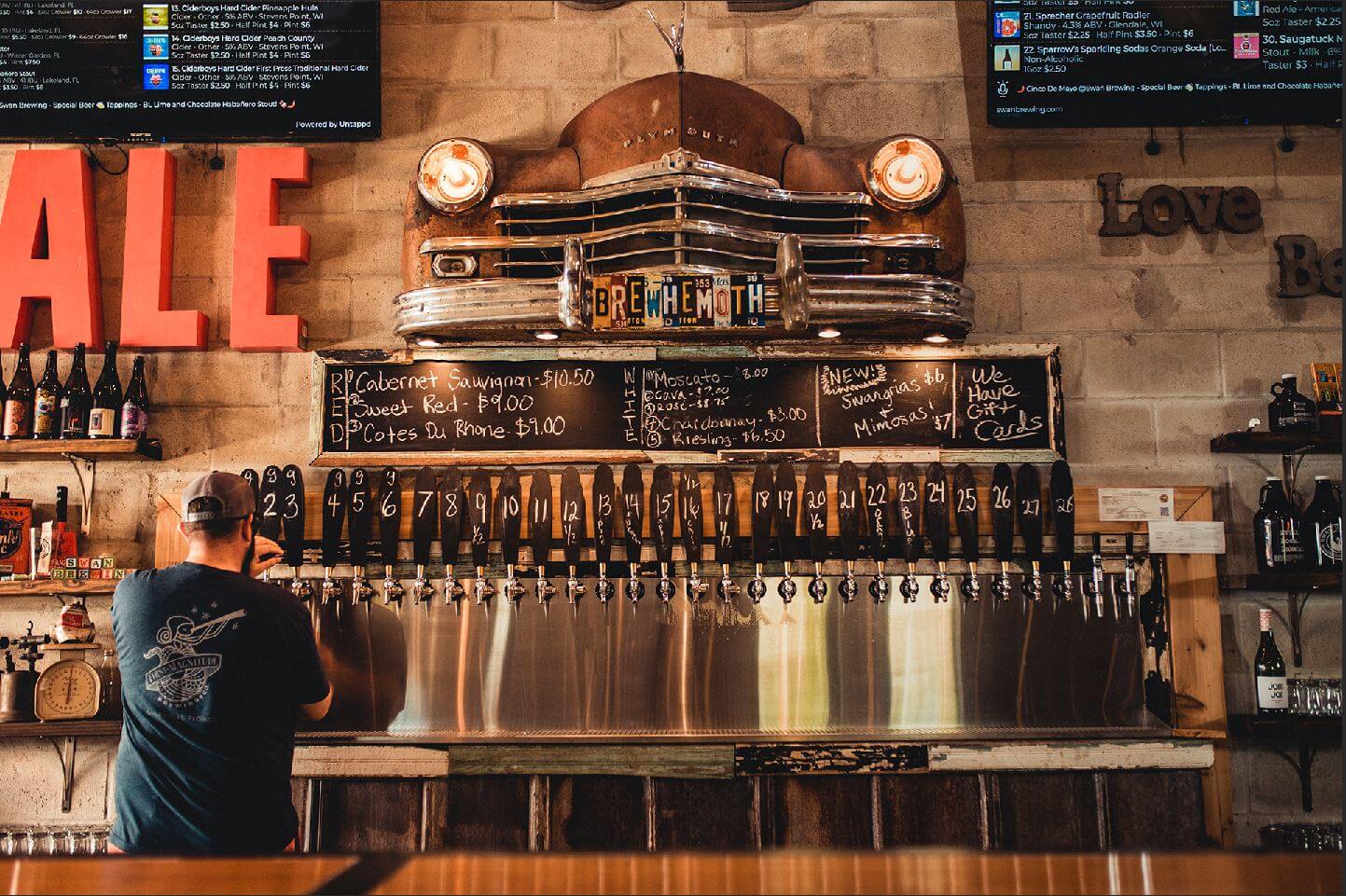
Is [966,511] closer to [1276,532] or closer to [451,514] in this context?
[1276,532]

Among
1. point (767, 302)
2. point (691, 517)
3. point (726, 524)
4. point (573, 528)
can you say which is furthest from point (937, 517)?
point (573, 528)

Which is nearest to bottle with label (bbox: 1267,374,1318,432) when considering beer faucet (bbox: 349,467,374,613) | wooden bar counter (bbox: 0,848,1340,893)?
wooden bar counter (bbox: 0,848,1340,893)

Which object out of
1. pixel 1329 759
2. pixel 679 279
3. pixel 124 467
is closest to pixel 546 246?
pixel 679 279

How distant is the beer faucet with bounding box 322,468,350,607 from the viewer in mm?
3342

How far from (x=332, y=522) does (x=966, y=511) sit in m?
2.13

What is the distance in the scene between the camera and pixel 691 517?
325 cm

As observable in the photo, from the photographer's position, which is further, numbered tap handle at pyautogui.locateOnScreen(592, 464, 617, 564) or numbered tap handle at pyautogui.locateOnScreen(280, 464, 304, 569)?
numbered tap handle at pyautogui.locateOnScreen(280, 464, 304, 569)

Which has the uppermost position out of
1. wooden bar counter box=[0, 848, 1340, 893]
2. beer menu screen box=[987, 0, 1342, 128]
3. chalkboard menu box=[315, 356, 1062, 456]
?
beer menu screen box=[987, 0, 1342, 128]

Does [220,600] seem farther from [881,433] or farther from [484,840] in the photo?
[881,433]

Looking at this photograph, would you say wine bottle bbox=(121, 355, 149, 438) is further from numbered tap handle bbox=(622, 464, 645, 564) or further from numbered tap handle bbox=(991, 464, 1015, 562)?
numbered tap handle bbox=(991, 464, 1015, 562)

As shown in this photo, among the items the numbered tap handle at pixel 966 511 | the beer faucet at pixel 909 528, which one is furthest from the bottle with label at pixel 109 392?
the numbered tap handle at pixel 966 511

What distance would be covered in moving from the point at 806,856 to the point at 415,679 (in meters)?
2.40

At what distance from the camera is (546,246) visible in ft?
10.7

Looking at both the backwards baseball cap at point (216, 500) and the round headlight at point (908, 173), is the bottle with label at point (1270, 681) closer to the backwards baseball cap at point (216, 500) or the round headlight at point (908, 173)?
the round headlight at point (908, 173)
